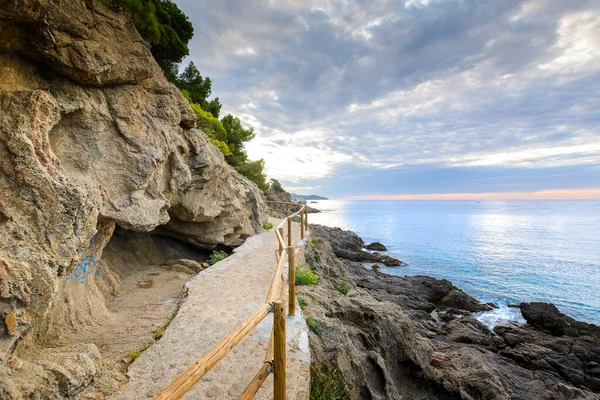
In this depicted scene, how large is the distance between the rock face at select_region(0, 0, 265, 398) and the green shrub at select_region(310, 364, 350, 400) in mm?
3185

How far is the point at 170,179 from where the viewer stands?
9.22 m

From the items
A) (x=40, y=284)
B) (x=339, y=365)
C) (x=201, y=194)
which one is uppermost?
(x=201, y=194)

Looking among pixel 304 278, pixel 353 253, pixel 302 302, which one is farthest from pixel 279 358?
pixel 353 253

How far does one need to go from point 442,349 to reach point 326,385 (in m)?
9.41

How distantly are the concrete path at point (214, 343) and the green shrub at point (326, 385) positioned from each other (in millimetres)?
264

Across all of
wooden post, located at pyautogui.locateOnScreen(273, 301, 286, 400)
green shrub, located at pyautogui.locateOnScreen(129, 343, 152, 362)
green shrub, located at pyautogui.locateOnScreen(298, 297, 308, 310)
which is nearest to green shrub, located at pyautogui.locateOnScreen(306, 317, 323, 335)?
green shrub, located at pyautogui.locateOnScreen(298, 297, 308, 310)

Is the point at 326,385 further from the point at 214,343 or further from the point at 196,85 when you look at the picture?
the point at 196,85

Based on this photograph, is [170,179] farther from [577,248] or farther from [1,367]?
[577,248]

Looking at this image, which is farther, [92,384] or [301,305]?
[301,305]

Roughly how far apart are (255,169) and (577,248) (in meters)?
43.1

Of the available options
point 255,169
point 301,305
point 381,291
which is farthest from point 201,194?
point 255,169

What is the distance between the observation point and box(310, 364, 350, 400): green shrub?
4472 mm

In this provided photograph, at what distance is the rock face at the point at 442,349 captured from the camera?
5922mm

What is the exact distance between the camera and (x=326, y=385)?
4.65 metres
